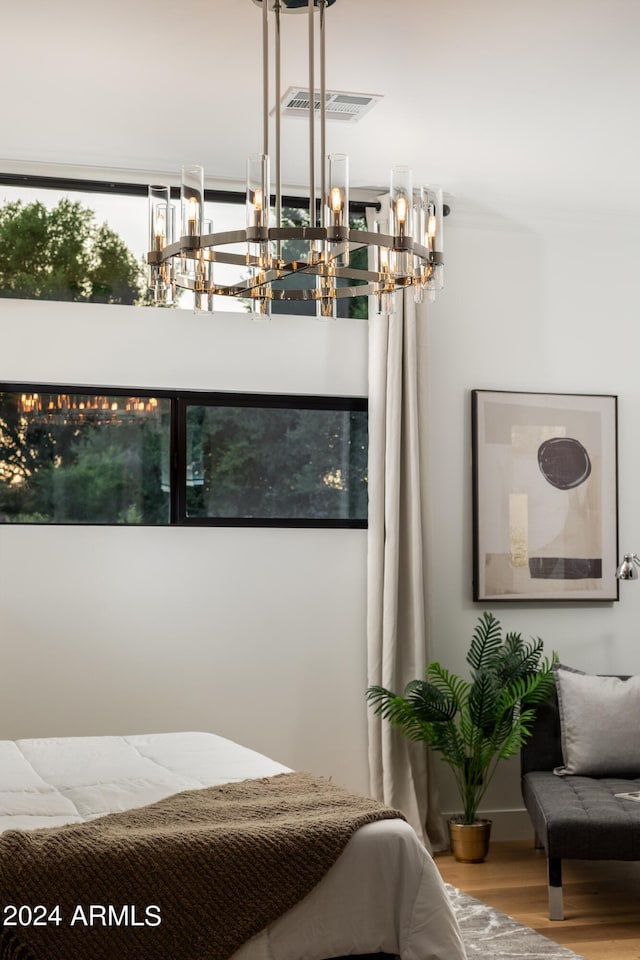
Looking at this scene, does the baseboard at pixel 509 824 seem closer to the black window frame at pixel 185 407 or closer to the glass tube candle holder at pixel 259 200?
the black window frame at pixel 185 407

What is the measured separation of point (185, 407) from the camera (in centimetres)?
490

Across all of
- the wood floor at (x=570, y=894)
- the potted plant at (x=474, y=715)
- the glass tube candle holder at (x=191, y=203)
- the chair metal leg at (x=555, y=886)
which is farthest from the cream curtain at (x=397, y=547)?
the glass tube candle holder at (x=191, y=203)

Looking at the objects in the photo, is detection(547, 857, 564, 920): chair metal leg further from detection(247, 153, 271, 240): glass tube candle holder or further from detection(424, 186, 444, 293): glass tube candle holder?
detection(247, 153, 271, 240): glass tube candle holder

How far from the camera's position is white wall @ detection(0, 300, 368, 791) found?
15.2ft

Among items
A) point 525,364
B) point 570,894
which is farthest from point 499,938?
point 525,364

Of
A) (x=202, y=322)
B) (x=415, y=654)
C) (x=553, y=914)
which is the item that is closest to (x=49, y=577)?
(x=202, y=322)

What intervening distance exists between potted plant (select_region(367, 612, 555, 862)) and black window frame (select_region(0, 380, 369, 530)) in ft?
2.79

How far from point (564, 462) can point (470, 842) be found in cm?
188

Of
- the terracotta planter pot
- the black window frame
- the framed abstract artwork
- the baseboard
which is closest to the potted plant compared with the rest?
the terracotta planter pot

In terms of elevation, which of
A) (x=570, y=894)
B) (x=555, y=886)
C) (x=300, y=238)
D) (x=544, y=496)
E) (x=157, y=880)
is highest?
(x=300, y=238)

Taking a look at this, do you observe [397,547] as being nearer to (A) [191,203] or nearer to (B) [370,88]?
(B) [370,88]

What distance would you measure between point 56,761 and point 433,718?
75.5 inches

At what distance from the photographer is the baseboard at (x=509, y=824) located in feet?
16.7

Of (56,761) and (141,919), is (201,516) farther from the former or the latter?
(141,919)
